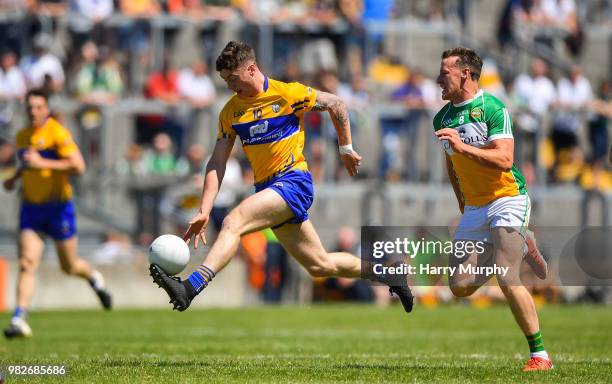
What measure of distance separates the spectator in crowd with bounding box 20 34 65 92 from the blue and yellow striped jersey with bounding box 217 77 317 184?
13451 millimetres

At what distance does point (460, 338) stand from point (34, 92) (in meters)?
5.93

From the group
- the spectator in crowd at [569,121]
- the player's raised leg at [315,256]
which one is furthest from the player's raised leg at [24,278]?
the spectator in crowd at [569,121]

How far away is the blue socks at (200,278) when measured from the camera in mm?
10086

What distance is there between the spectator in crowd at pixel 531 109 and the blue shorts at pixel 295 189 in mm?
15932

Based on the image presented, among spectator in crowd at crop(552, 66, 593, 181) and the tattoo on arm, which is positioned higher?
the tattoo on arm

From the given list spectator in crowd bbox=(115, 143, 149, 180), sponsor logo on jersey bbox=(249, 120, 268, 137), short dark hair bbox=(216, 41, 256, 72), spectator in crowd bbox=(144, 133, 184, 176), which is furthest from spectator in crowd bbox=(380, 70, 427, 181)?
short dark hair bbox=(216, 41, 256, 72)

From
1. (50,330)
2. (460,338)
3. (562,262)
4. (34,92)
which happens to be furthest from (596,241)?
(34,92)

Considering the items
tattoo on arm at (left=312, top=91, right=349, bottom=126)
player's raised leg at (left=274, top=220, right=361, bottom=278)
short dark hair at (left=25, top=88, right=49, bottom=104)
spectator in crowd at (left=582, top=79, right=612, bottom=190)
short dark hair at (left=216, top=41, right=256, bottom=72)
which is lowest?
spectator in crowd at (left=582, top=79, right=612, bottom=190)

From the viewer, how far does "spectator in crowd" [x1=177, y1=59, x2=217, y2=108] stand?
25625 mm

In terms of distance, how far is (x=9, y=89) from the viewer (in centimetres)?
2455

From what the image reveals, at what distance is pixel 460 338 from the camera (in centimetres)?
1616

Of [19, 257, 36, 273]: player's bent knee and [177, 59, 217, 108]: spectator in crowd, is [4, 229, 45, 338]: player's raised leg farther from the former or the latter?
[177, 59, 217, 108]: spectator in crowd

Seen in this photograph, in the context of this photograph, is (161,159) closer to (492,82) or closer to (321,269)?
(492,82)

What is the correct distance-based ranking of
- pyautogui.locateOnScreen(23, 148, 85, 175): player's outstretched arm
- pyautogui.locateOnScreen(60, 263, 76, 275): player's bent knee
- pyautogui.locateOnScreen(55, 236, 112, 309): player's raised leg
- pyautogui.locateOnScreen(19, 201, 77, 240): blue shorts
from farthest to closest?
1. pyautogui.locateOnScreen(60, 263, 76, 275): player's bent knee
2. pyautogui.locateOnScreen(55, 236, 112, 309): player's raised leg
3. pyautogui.locateOnScreen(19, 201, 77, 240): blue shorts
4. pyautogui.locateOnScreen(23, 148, 85, 175): player's outstretched arm
